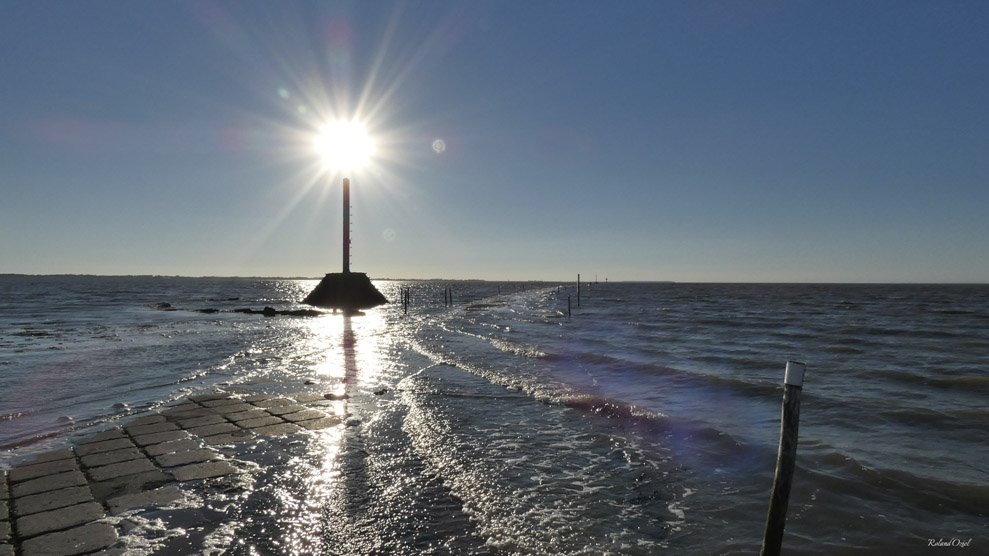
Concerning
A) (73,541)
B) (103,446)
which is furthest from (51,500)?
(103,446)

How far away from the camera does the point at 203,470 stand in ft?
21.0

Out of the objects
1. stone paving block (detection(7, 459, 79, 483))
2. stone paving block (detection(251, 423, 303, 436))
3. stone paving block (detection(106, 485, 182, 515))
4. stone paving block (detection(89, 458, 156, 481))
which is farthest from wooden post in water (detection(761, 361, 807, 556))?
stone paving block (detection(7, 459, 79, 483))

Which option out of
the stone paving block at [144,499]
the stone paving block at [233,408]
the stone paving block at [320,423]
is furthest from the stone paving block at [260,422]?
the stone paving block at [144,499]

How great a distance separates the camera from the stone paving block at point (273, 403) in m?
9.98

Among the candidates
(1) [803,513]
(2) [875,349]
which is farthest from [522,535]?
(2) [875,349]

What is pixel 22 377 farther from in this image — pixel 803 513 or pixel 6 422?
pixel 803 513

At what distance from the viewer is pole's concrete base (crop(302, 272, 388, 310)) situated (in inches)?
1949

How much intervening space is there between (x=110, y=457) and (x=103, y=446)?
0.66m

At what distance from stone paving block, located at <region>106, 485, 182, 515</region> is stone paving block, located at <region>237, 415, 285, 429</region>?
270cm

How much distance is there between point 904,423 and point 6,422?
18.0 meters

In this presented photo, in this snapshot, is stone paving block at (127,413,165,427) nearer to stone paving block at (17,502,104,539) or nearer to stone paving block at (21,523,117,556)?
stone paving block at (17,502,104,539)

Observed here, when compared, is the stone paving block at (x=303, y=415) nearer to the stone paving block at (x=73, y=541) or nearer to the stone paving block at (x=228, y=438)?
the stone paving block at (x=228, y=438)

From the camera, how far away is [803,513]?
19.5 feet

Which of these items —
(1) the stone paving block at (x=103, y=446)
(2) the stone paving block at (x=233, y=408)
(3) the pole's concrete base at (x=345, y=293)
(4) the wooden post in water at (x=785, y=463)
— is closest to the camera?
(4) the wooden post in water at (x=785, y=463)
